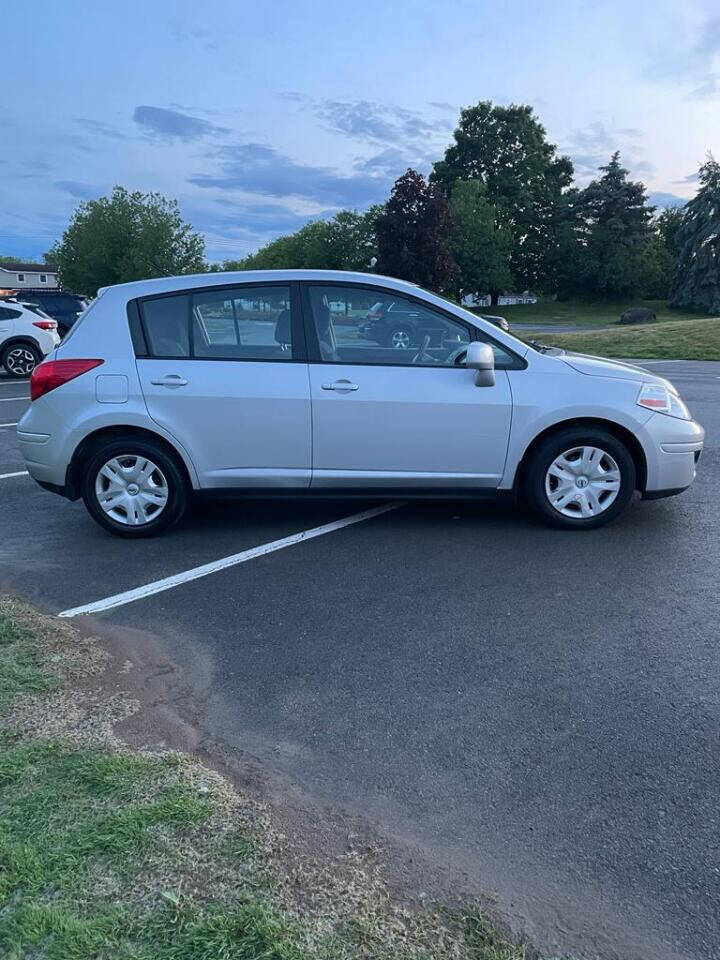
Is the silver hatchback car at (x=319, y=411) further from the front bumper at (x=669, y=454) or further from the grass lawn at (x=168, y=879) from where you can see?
the grass lawn at (x=168, y=879)

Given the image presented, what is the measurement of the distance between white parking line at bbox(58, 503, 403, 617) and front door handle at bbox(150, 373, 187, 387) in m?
1.23

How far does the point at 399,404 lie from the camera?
17.3ft

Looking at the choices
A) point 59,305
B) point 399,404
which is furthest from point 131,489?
point 59,305

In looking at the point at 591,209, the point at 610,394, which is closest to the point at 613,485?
the point at 610,394

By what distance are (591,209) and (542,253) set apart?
5.98 meters

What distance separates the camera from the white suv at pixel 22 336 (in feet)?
52.6

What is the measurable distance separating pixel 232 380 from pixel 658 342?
68.5 ft

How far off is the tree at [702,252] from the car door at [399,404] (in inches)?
2155

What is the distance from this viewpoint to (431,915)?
7.08 ft

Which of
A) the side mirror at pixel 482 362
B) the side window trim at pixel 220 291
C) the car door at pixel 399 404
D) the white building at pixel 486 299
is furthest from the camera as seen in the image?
the white building at pixel 486 299

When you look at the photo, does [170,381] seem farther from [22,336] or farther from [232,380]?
[22,336]

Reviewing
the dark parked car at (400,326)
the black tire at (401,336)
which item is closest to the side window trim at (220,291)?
the dark parked car at (400,326)

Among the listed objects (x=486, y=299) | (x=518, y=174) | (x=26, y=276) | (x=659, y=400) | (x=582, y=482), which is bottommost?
(x=582, y=482)

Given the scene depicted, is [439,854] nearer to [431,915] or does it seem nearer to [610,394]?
[431,915]
